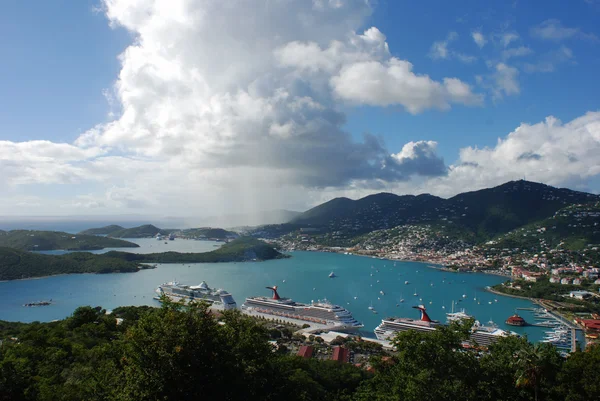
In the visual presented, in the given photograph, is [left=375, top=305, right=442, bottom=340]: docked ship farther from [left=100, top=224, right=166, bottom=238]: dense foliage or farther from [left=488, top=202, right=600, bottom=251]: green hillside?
[left=100, top=224, right=166, bottom=238]: dense foliage

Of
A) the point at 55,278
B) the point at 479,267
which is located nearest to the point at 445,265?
the point at 479,267

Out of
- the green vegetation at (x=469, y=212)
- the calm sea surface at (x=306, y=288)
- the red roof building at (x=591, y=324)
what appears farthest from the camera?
the green vegetation at (x=469, y=212)

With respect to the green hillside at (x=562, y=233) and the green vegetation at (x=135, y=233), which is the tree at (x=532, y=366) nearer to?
the green hillside at (x=562, y=233)

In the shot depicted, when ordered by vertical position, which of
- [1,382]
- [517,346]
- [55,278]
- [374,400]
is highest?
[517,346]

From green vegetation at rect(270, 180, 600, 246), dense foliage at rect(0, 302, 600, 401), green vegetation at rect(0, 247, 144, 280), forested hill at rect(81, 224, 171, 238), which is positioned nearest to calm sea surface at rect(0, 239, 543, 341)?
green vegetation at rect(0, 247, 144, 280)

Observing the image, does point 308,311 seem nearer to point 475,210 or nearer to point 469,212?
point 469,212

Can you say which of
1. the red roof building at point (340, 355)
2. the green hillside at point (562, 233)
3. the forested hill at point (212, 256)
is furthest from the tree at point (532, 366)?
the forested hill at point (212, 256)

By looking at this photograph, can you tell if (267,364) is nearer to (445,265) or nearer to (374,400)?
(374,400)
